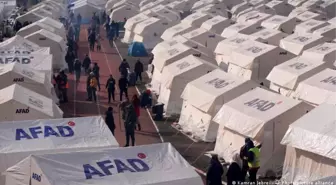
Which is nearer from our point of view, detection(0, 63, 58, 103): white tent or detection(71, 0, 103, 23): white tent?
detection(0, 63, 58, 103): white tent

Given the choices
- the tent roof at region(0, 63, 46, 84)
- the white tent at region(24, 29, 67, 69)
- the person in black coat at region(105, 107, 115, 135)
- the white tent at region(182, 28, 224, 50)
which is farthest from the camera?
the white tent at region(182, 28, 224, 50)

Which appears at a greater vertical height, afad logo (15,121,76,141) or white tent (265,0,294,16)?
afad logo (15,121,76,141)

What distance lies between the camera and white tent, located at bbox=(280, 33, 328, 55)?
28.8 meters

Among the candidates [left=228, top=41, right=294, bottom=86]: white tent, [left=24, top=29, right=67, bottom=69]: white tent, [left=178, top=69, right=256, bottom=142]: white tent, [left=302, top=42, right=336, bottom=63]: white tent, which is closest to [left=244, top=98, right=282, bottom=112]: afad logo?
[left=178, top=69, right=256, bottom=142]: white tent

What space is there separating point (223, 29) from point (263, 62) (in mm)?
12924

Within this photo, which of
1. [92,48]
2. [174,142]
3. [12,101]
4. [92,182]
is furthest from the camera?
[92,48]

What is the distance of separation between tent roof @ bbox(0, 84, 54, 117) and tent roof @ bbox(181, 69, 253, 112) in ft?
16.7

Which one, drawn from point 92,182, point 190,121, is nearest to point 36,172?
point 92,182

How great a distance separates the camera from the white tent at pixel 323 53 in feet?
83.9

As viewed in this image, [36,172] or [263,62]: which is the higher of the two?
[36,172]

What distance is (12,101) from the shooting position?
55.0 feet

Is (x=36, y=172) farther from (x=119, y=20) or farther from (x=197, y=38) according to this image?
(x=119, y=20)

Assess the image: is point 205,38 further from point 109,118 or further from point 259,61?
point 109,118

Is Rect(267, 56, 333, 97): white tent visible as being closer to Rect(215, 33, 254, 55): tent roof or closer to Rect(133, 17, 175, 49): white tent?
Rect(215, 33, 254, 55): tent roof
